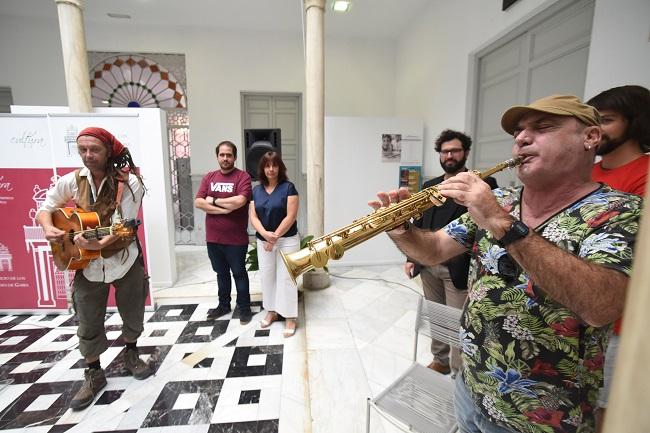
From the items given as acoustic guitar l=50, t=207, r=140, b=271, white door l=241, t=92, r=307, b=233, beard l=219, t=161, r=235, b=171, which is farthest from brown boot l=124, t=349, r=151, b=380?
white door l=241, t=92, r=307, b=233

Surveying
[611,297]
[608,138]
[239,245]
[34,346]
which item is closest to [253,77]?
[239,245]

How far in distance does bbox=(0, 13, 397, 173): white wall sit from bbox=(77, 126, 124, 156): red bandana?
369cm

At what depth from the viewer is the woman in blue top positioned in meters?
2.61

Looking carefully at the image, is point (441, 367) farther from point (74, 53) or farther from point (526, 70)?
point (74, 53)

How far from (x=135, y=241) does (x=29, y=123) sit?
1.94 meters

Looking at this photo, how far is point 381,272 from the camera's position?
14.0ft

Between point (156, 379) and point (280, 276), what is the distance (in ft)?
3.82

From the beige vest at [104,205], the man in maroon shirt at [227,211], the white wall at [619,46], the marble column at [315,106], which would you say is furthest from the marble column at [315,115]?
the white wall at [619,46]

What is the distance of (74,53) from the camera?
3.29 m

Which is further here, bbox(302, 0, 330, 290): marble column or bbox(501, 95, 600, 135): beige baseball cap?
A: bbox(302, 0, 330, 290): marble column

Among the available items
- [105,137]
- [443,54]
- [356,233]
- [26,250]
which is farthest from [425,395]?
[443,54]

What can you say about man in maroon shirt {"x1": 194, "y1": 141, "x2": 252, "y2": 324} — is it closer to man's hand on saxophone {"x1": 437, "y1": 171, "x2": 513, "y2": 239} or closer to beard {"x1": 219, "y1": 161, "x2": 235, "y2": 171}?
beard {"x1": 219, "y1": 161, "x2": 235, "y2": 171}

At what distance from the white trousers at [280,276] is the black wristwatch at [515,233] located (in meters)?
2.05

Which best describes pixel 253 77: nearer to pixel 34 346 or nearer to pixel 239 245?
pixel 239 245
